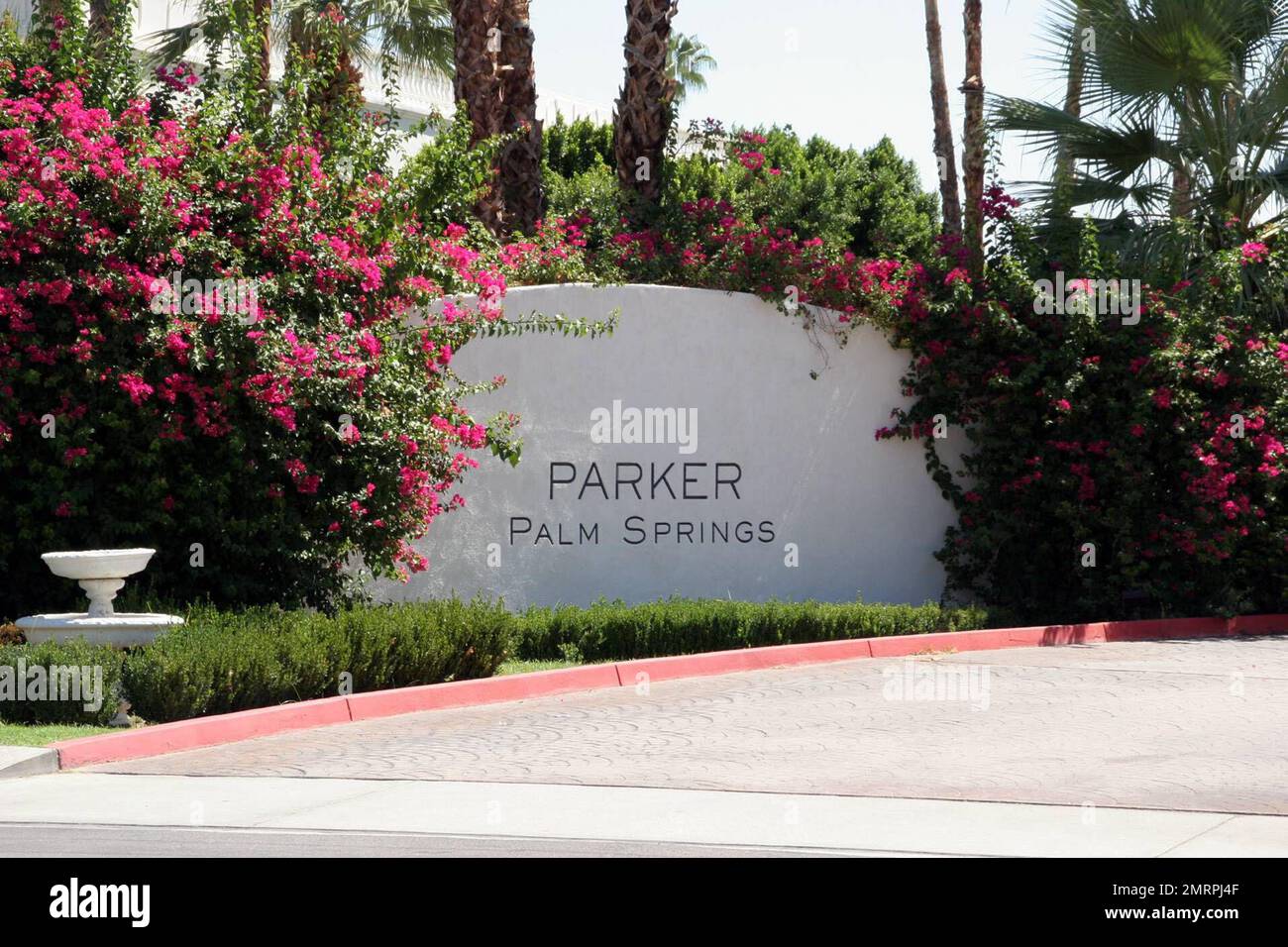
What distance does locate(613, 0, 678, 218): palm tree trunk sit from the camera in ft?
62.4

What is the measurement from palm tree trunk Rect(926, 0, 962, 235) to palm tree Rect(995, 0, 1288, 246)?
9.54 feet

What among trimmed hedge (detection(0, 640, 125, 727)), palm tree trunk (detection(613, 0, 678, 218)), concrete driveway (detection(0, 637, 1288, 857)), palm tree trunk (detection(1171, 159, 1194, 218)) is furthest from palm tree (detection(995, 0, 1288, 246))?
trimmed hedge (detection(0, 640, 125, 727))

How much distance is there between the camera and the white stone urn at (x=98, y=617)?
35.4 feet

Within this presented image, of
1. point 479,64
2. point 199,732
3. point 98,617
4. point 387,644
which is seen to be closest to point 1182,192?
point 479,64

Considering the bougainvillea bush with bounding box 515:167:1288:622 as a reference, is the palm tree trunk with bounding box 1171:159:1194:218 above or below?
above

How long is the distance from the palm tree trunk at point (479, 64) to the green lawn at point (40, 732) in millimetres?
9320

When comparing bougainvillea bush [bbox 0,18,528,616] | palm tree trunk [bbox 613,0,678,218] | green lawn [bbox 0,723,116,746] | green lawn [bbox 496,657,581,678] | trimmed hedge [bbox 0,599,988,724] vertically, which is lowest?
green lawn [bbox 496,657,581,678]

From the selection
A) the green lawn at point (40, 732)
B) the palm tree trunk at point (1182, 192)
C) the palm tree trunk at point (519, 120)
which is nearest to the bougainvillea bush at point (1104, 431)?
the palm tree trunk at point (1182, 192)

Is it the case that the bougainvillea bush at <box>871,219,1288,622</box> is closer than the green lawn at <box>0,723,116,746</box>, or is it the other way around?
the green lawn at <box>0,723,116,746</box>

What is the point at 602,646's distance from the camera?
Result: 1363 centimetres

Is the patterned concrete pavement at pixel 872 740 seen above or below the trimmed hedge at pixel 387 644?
below

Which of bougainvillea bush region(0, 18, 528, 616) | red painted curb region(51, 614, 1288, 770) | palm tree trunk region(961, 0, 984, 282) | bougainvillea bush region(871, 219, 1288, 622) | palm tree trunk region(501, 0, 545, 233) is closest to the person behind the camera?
red painted curb region(51, 614, 1288, 770)

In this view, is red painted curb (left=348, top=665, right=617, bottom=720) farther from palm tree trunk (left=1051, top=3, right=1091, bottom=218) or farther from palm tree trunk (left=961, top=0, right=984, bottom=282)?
palm tree trunk (left=961, top=0, right=984, bottom=282)

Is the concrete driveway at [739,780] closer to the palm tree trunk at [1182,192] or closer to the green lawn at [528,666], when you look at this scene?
the green lawn at [528,666]
